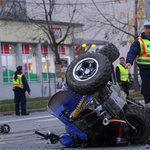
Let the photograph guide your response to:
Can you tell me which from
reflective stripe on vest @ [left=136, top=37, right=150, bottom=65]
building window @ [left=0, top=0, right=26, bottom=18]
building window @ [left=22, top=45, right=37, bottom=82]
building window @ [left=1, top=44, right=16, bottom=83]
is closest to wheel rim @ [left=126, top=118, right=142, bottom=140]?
reflective stripe on vest @ [left=136, top=37, right=150, bottom=65]

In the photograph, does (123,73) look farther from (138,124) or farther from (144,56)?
(138,124)

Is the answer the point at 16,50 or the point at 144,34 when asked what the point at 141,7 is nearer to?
the point at 16,50

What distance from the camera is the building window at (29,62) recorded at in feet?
99.5

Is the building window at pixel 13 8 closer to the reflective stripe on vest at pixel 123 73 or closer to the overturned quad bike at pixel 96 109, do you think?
the reflective stripe on vest at pixel 123 73

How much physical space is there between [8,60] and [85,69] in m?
24.7

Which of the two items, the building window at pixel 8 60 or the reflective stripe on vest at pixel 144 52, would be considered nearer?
the reflective stripe on vest at pixel 144 52

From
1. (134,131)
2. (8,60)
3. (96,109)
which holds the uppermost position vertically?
(8,60)

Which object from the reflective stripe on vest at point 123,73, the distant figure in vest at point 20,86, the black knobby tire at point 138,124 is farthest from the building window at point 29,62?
the black knobby tire at point 138,124

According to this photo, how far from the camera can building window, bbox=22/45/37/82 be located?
1193 inches

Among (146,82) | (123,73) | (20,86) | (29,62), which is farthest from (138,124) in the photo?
(29,62)

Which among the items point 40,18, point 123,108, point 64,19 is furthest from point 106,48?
point 64,19

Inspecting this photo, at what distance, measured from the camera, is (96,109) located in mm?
5004

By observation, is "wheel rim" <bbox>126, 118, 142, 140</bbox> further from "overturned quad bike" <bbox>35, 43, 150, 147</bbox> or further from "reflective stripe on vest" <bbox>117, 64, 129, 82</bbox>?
"reflective stripe on vest" <bbox>117, 64, 129, 82</bbox>

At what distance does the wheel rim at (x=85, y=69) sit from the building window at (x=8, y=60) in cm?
2404
